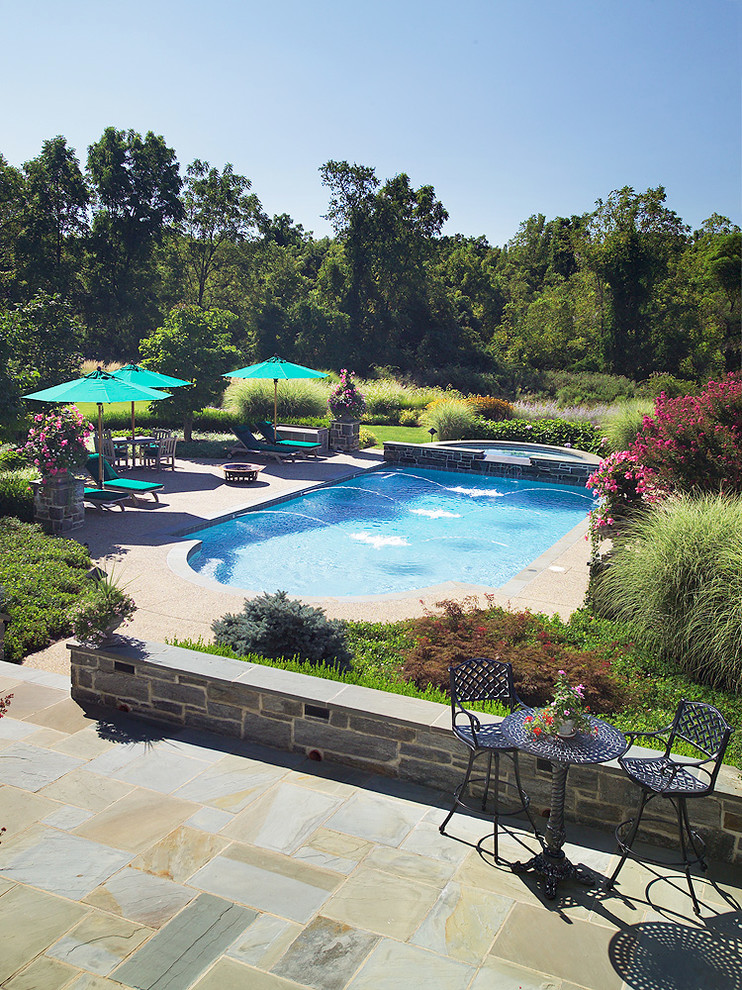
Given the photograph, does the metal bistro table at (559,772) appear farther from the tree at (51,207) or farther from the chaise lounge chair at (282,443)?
the tree at (51,207)

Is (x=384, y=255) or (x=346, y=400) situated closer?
(x=346, y=400)

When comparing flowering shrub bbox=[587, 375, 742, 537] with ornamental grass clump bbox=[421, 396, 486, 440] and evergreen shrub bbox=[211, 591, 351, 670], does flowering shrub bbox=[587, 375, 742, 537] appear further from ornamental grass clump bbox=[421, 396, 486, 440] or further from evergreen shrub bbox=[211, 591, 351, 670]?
ornamental grass clump bbox=[421, 396, 486, 440]

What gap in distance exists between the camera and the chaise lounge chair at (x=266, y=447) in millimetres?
17891

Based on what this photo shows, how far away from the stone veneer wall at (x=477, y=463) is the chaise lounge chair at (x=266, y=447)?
8.15 feet

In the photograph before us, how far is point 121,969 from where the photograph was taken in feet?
9.78

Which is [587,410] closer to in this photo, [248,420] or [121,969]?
[248,420]

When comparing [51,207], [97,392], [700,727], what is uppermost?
[51,207]

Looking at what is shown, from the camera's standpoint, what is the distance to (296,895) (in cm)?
348

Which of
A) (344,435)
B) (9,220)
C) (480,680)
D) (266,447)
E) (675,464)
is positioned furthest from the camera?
(9,220)

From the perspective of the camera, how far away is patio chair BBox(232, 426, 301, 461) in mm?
17891

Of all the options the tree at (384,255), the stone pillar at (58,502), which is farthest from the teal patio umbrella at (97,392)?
the tree at (384,255)

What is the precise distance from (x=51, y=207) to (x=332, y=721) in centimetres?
3328

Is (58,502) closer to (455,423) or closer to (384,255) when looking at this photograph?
(455,423)

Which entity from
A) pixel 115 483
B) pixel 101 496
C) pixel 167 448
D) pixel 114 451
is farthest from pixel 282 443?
pixel 101 496
